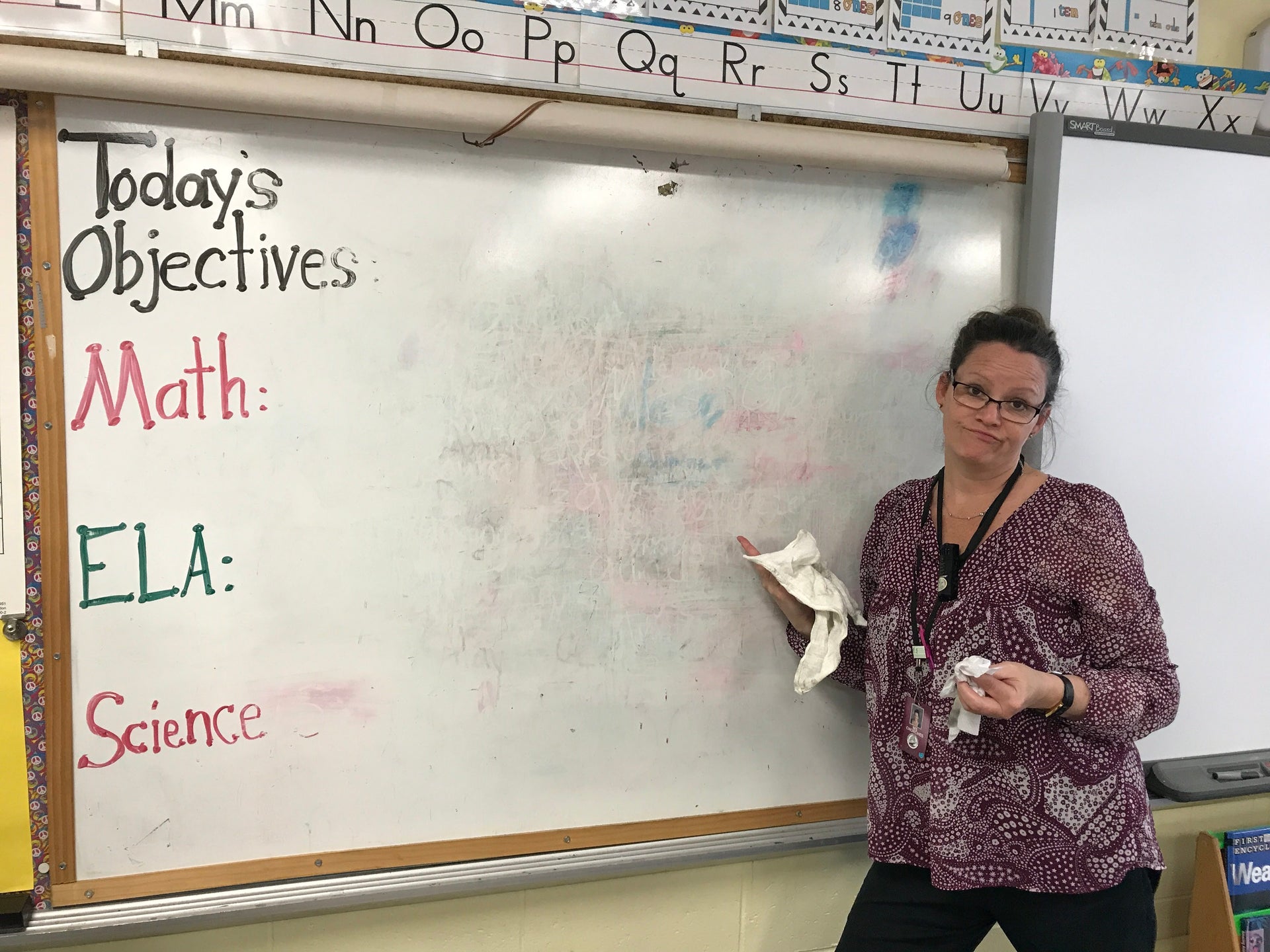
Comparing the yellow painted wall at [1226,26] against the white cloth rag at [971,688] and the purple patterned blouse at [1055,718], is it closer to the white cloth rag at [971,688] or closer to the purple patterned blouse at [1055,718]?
the purple patterned blouse at [1055,718]

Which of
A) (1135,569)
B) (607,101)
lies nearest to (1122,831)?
(1135,569)

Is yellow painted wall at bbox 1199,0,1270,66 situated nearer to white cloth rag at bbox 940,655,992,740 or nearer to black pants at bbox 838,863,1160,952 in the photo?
white cloth rag at bbox 940,655,992,740

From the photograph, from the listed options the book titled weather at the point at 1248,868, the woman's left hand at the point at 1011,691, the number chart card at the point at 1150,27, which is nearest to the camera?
the woman's left hand at the point at 1011,691

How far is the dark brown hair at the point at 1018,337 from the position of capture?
125cm

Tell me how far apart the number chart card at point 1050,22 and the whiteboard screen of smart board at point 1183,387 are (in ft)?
0.58

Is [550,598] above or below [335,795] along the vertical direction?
above

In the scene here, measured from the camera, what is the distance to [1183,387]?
161 centimetres

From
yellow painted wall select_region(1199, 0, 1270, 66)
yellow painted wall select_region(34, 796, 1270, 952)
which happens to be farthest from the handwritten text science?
yellow painted wall select_region(1199, 0, 1270, 66)

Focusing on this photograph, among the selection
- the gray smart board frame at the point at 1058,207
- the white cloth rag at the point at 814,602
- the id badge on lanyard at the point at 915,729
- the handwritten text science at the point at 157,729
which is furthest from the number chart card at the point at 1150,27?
the handwritten text science at the point at 157,729

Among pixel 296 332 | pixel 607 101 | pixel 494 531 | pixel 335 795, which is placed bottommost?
pixel 335 795

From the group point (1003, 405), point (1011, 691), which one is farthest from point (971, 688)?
point (1003, 405)

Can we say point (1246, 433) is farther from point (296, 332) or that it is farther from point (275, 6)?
point (275, 6)

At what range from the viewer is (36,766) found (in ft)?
3.99

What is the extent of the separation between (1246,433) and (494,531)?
1.34m
